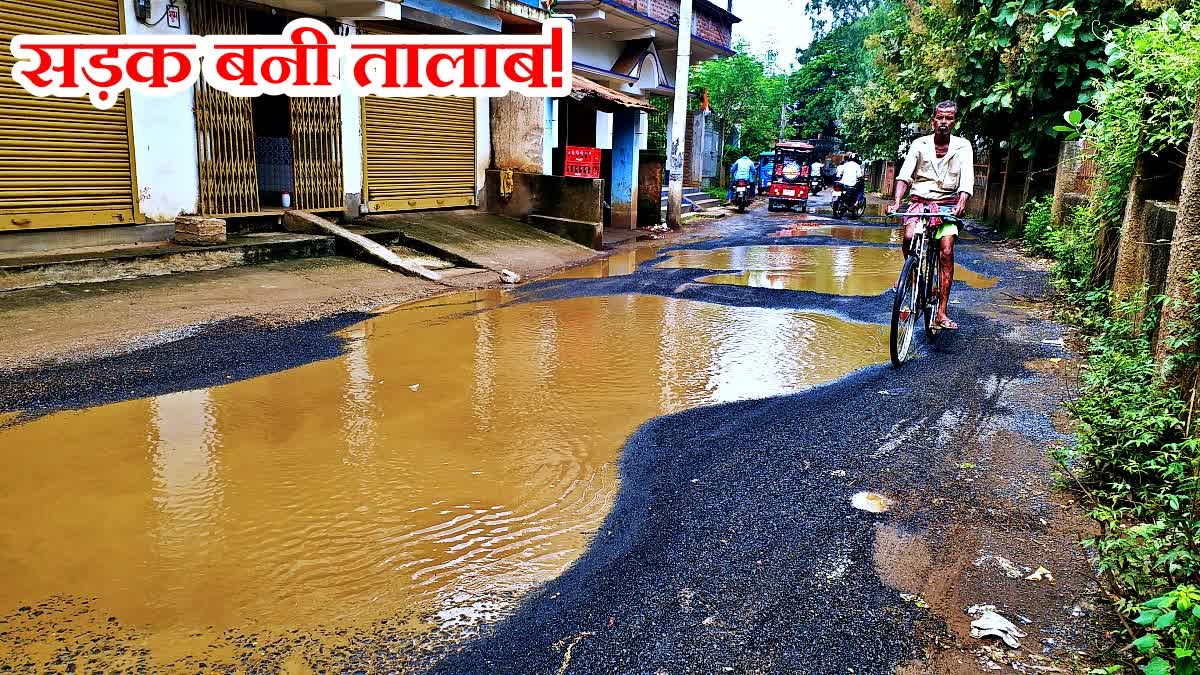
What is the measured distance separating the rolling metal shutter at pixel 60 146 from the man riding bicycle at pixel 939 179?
7.93 meters

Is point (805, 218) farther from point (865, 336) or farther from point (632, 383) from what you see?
point (632, 383)

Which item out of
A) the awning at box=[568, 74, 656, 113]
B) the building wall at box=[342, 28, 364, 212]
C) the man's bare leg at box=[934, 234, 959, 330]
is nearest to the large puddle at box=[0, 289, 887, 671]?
the man's bare leg at box=[934, 234, 959, 330]

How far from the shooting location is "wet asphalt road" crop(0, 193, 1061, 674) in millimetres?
2607

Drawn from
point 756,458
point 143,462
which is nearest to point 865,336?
point 756,458

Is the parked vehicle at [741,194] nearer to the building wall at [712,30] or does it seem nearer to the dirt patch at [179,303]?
the building wall at [712,30]

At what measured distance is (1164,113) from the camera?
5.20 meters

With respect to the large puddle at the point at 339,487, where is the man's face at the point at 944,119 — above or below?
above

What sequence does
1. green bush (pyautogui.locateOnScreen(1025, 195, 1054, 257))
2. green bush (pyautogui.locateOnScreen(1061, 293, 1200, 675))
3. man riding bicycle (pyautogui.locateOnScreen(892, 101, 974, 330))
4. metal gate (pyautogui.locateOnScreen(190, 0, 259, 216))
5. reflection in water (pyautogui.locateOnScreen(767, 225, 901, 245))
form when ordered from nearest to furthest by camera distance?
green bush (pyautogui.locateOnScreen(1061, 293, 1200, 675))
man riding bicycle (pyautogui.locateOnScreen(892, 101, 974, 330))
metal gate (pyautogui.locateOnScreen(190, 0, 259, 216))
green bush (pyautogui.locateOnScreen(1025, 195, 1054, 257))
reflection in water (pyautogui.locateOnScreen(767, 225, 901, 245))

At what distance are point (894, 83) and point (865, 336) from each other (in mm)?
12822

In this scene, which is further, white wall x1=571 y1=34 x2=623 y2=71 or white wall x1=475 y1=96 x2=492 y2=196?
white wall x1=571 y1=34 x2=623 y2=71

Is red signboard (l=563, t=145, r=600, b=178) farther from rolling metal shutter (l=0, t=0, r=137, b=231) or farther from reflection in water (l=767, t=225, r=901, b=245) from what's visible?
rolling metal shutter (l=0, t=0, r=137, b=231)

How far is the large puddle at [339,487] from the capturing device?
282cm

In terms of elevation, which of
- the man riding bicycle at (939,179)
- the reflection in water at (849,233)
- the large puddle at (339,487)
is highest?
the man riding bicycle at (939,179)

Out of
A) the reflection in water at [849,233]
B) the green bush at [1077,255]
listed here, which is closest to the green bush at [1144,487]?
the green bush at [1077,255]
